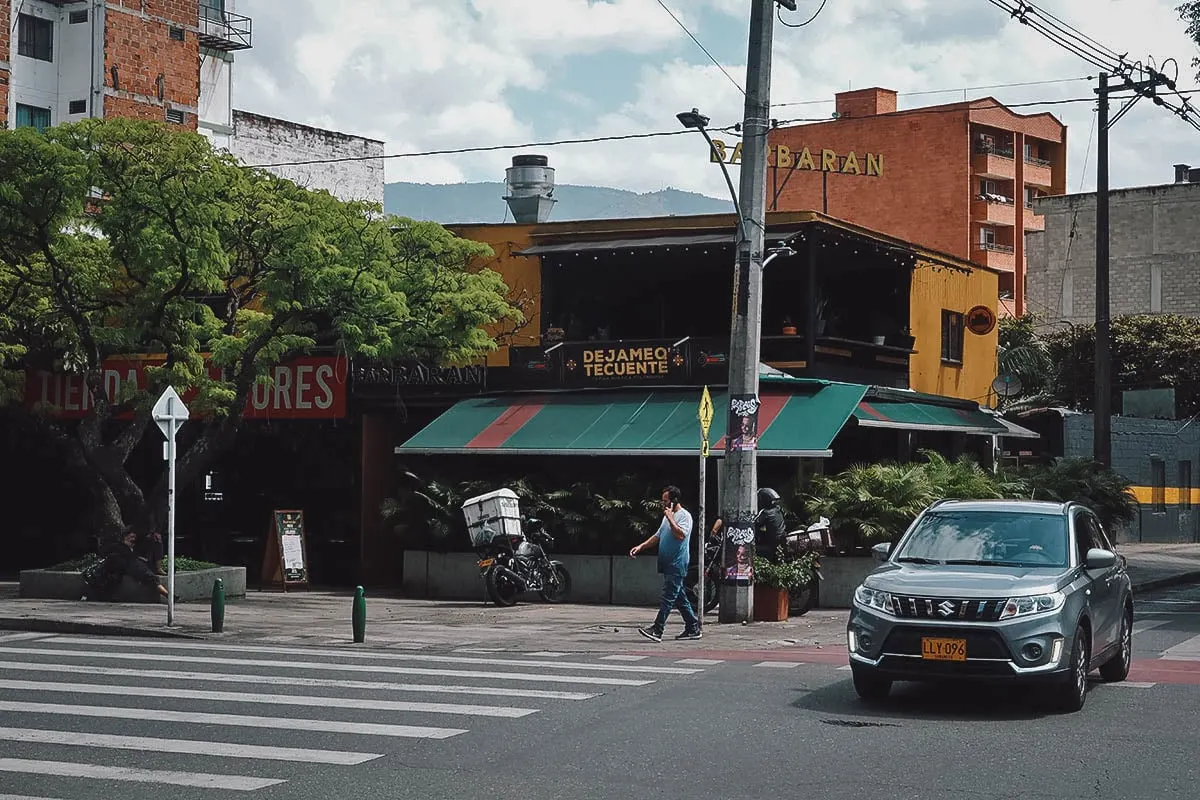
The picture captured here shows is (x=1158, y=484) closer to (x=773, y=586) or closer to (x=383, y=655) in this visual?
(x=773, y=586)

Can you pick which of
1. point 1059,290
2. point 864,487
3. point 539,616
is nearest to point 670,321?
point 864,487

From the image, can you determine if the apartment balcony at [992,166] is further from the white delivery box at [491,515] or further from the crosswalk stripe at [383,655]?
the crosswalk stripe at [383,655]

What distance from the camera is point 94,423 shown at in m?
24.9

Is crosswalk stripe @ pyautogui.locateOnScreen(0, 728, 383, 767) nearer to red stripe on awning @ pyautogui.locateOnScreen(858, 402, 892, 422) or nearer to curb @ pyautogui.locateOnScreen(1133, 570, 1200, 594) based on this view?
red stripe on awning @ pyautogui.locateOnScreen(858, 402, 892, 422)

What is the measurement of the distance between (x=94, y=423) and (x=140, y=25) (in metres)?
39.5

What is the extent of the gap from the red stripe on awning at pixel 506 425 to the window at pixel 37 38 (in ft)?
129

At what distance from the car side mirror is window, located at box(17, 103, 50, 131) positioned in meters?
52.7

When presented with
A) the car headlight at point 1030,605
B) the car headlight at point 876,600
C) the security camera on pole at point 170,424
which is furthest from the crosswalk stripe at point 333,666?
the car headlight at point 1030,605

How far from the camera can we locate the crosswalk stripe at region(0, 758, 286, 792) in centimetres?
937

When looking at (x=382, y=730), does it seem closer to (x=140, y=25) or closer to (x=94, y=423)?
(x=94, y=423)

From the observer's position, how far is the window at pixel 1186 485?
1778 inches

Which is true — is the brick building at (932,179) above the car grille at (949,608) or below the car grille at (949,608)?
above

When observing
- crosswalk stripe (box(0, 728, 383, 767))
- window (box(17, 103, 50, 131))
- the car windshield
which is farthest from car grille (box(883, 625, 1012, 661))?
window (box(17, 103, 50, 131))

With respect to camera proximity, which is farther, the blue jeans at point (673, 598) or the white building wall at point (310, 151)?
the white building wall at point (310, 151)
